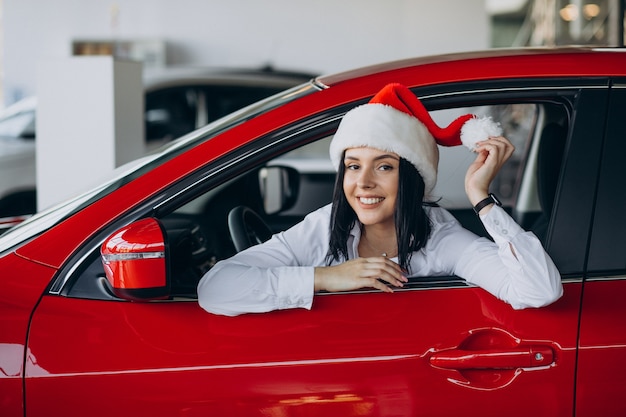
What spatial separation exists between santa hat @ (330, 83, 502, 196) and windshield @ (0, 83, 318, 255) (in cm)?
17

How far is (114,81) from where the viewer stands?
482 cm

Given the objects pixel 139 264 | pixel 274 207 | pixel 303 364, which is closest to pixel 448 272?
pixel 303 364

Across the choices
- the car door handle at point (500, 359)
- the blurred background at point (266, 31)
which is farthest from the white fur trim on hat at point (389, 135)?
the blurred background at point (266, 31)

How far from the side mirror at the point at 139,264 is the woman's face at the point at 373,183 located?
0.56 metres

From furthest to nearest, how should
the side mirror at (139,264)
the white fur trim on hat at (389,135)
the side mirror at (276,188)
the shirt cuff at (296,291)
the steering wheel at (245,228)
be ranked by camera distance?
the side mirror at (276,188)
the steering wheel at (245,228)
the white fur trim on hat at (389,135)
the shirt cuff at (296,291)
the side mirror at (139,264)

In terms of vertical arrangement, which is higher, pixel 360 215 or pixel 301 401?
pixel 360 215

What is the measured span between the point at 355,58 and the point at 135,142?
739cm

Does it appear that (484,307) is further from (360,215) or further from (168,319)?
(168,319)

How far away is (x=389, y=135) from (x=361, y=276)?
381 millimetres

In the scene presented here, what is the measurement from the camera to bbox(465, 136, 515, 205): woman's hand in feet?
7.25

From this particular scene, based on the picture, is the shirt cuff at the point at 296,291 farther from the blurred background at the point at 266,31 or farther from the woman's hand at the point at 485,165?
the blurred background at the point at 266,31

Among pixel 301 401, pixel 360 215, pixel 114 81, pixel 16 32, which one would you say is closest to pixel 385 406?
pixel 301 401

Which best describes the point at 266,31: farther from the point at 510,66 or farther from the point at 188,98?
the point at 510,66

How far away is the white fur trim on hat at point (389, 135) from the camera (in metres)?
2.27
